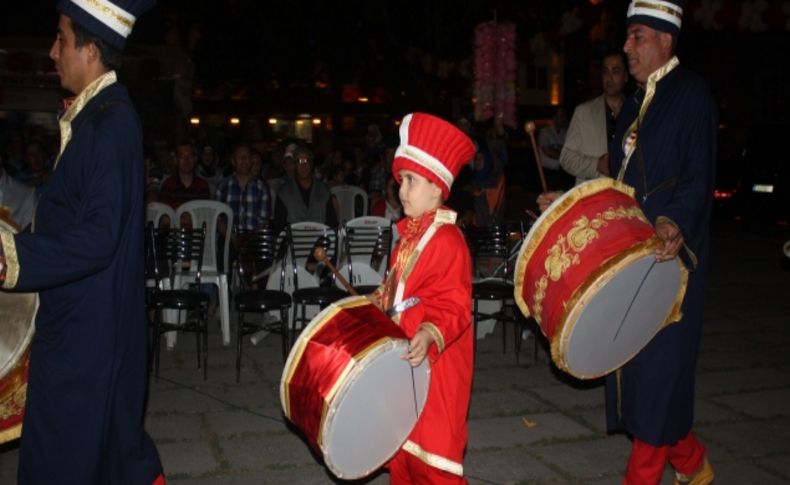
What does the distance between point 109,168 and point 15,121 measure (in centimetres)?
1089

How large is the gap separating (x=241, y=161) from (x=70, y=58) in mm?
6119

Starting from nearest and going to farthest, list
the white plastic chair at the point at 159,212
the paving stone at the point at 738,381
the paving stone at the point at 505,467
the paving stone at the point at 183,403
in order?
the paving stone at the point at 505,467 → the paving stone at the point at 183,403 → the paving stone at the point at 738,381 → the white plastic chair at the point at 159,212

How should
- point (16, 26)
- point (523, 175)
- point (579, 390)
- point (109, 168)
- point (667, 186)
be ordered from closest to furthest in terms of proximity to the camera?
point (109, 168) → point (667, 186) → point (579, 390) → point (16, 26) → point (523, 175)

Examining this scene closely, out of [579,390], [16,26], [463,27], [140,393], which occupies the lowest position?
[579,390]

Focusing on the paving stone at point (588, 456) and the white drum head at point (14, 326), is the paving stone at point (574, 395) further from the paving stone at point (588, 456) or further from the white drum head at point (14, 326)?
the white drum head at point (14, 326)

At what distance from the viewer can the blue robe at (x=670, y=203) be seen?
11.9 feet

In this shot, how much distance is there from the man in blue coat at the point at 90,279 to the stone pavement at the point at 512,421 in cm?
171

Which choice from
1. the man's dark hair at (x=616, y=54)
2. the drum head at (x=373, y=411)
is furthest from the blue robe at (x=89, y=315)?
the man's dark hair at (x=616, y=54)

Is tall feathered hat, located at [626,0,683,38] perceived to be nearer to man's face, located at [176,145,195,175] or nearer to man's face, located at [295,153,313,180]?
man's face, located at [295,153,313,180]

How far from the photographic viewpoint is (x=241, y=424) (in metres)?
5.38

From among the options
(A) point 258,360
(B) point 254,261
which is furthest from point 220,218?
(A) point 258,360

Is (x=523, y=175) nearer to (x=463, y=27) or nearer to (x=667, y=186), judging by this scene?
(x=463, y=27)

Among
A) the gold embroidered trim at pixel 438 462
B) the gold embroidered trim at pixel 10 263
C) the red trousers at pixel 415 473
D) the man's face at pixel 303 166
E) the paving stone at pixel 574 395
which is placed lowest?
the paving stone at pixel 574 395

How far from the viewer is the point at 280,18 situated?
17.0 meters
